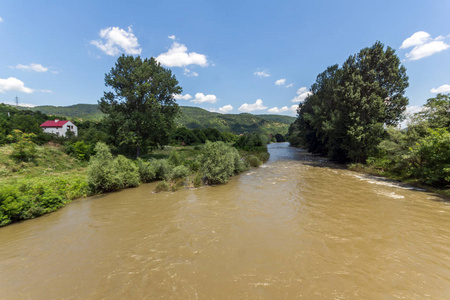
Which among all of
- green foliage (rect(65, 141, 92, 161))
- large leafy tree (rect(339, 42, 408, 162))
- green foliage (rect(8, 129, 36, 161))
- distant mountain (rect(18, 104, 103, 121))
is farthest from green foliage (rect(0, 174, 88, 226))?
distant mountain (rect(18, 104, 103, 121))

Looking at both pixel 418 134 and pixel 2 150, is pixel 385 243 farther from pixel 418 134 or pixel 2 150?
pixel 2 150

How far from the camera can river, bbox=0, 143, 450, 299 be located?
4.03 meters

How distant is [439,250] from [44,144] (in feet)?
101

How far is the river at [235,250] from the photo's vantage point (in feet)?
13.2

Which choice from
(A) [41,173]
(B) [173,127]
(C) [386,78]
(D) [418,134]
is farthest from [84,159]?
(C) [386,78]

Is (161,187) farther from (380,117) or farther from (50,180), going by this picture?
(380,117)

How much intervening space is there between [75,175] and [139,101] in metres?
10.9

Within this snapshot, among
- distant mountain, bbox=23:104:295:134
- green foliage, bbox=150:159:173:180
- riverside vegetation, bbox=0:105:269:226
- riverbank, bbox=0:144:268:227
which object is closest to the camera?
riverbank, bbox=0:144:268:227

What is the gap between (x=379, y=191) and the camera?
11.2m

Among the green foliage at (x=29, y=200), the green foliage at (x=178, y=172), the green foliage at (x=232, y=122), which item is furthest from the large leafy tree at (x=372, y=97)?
the green foliage at (x=232, y=122)

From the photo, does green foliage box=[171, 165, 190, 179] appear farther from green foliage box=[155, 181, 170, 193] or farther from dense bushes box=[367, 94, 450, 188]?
dense bushes box=[367, 94, 450, 188]

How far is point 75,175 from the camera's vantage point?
14453mm

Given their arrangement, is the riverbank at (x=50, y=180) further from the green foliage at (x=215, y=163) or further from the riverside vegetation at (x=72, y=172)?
the green foliage at (x=215, y=163)

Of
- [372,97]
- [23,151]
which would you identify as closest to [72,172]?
[23,151]
